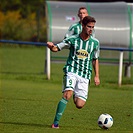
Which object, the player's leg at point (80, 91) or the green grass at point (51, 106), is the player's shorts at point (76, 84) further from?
the green grass at point (51, 106)

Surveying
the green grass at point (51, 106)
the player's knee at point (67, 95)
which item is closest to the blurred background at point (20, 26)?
the green grass at point (51, 106)

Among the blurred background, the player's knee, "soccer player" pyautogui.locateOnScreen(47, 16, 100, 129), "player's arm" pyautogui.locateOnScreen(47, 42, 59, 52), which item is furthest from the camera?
the blurred background

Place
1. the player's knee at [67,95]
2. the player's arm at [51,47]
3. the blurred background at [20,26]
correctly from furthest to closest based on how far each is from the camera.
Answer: the blurred background at [20,26], the player's knee at [67,95], the player's arm at [51,47]

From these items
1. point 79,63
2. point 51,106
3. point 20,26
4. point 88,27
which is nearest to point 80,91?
point 79,63

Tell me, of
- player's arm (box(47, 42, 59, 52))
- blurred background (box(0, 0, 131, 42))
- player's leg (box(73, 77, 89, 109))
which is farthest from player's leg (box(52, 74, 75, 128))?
blurred background (box(0, 0, 131, 42))

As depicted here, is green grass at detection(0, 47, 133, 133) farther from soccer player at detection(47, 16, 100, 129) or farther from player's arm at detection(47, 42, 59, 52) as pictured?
player's arm at detection(47, 42, 59, 52)

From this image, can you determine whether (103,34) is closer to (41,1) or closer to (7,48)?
(7,48)

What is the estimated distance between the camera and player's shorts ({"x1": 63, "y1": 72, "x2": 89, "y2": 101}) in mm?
10188

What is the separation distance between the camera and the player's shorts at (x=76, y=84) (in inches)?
401

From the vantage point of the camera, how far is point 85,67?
1037cm

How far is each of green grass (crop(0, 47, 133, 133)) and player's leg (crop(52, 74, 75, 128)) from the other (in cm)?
19

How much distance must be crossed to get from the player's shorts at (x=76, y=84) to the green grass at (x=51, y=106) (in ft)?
1.83

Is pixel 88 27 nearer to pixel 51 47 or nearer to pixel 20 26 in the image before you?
pixel 51 47

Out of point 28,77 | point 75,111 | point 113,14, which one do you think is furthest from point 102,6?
point 75,111
